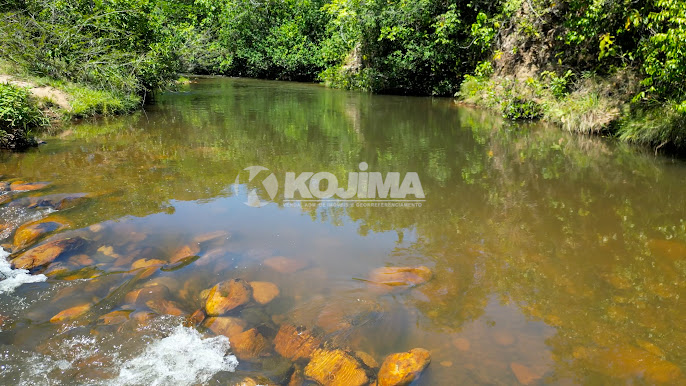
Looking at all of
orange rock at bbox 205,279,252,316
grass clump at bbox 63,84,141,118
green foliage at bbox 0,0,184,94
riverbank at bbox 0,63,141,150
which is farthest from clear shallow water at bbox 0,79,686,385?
green foliage at bbox 0,0,184,94

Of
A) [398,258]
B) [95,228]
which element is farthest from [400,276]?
[95,228]

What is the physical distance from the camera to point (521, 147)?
28.3ft

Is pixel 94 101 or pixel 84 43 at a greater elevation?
pixel 84 43

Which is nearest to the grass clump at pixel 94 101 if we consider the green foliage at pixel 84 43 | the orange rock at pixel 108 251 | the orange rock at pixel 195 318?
the green foliage at pixel 84 43

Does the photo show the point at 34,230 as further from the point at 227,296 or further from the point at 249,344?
the point at 249,344

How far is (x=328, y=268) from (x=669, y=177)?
5.51 meters

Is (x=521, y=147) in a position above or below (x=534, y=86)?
below

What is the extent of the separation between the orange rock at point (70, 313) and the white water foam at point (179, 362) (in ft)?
2.55

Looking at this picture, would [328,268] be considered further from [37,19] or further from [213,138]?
[37,19]

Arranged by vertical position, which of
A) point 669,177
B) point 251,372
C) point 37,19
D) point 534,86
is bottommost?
point 251,372

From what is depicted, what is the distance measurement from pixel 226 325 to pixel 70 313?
1.19 m

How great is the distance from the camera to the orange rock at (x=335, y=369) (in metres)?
2.72

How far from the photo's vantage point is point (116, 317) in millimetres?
3295

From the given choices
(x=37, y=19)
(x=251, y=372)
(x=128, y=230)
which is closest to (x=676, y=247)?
(x=251, y=372)
